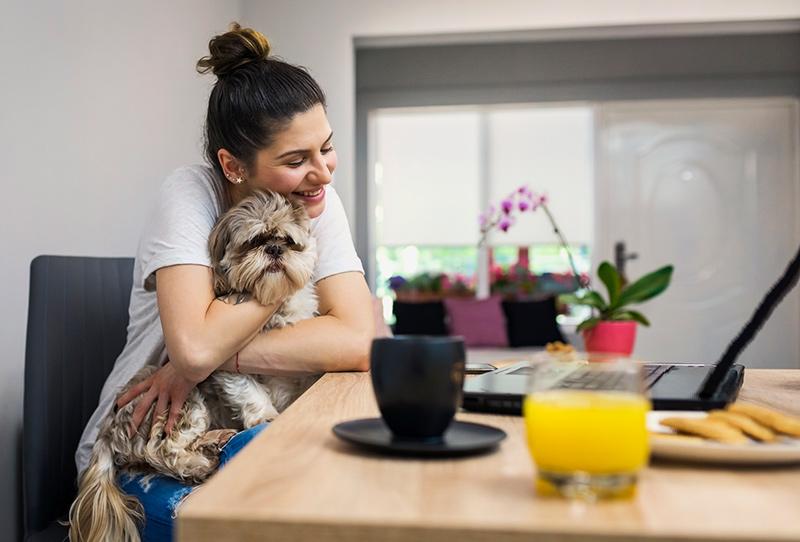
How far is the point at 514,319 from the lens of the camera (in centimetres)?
620

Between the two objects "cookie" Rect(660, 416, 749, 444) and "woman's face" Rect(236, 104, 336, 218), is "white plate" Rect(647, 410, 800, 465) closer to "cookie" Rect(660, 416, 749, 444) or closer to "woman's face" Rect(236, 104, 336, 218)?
"cookie" Rect(660, 416, 749, 444)

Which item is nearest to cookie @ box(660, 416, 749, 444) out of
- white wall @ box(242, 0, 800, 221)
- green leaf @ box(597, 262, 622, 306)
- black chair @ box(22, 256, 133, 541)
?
black chair @ box(22, 256, 133, 541)

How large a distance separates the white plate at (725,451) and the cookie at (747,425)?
11mm

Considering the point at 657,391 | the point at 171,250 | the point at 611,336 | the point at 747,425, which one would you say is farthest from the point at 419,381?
the point at 611,336

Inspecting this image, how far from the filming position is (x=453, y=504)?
0.59 metres

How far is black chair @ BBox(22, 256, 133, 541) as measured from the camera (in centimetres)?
170

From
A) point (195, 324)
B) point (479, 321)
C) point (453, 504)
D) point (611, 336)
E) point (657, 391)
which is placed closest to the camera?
point (453, 504)

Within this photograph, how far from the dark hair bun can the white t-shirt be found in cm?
20

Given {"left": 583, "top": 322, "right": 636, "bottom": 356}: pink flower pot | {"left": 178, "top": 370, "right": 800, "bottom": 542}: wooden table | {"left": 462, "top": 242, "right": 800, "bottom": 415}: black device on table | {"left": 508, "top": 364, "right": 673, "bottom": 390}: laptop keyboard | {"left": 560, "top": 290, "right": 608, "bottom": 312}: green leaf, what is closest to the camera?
{"left": 178, "top": 370, "right": 800, "bottom": 542}: wooden table

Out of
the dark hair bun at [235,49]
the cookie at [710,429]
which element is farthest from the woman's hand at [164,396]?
the cookie at [710,429]

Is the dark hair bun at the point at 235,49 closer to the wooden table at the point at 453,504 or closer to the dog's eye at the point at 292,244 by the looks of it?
the dog's eye at the point at 292,244

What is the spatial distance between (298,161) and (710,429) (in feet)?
3.69

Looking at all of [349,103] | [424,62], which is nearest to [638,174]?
[424,62]

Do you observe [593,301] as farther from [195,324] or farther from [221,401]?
[195,324]
